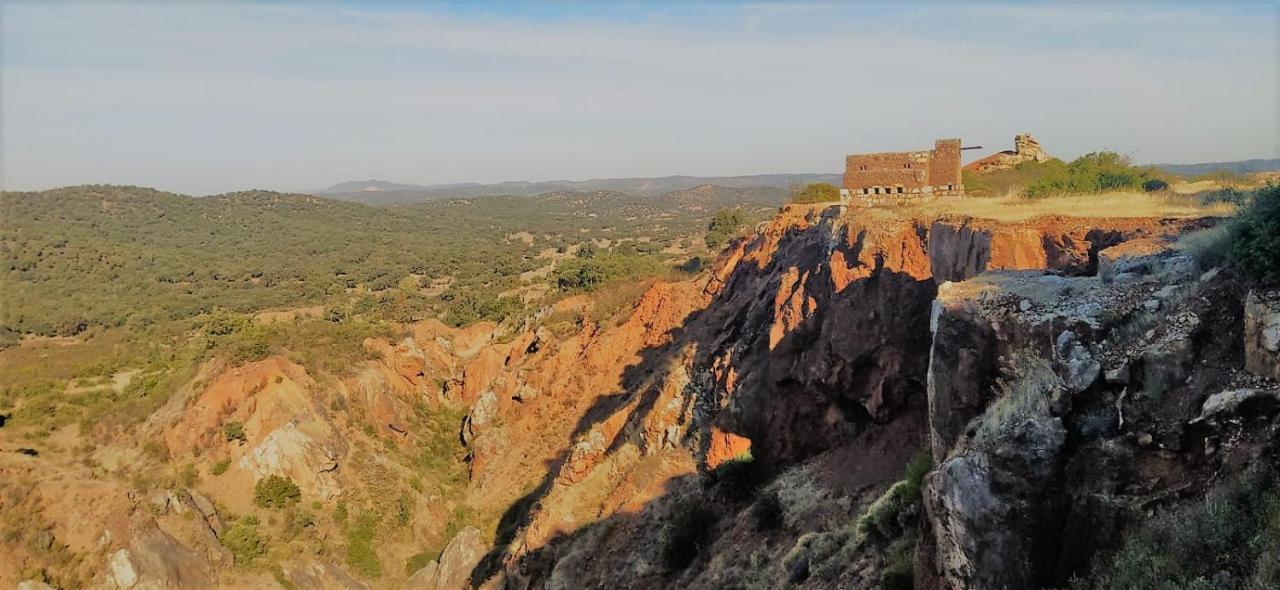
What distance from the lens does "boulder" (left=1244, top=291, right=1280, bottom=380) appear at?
18.7 ft

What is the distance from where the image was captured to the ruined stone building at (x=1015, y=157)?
39.3 meters

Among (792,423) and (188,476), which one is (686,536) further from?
(188,476)

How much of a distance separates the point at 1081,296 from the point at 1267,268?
1812mm

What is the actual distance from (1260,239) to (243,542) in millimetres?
25073

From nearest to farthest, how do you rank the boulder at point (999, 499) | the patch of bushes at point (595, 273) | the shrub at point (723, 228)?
the boulder at point (999, 499)
the patch of bushes at point (595, 273)
the shrub at point (723, 228)

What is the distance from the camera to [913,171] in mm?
23266

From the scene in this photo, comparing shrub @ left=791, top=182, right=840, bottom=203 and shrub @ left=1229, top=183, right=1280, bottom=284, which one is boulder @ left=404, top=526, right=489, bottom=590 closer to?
shrub @ left=1229, top=183, right=1280, bottom=284

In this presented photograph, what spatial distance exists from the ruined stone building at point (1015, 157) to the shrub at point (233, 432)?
116 feet

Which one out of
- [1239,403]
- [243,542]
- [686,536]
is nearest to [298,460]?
[243,542]

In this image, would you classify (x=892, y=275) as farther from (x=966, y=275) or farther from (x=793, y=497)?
(x=793, y=497)

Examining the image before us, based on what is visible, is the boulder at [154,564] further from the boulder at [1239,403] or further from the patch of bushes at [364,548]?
the boulder at [1239,403]

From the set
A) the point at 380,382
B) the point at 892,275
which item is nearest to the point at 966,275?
the point at 892,275

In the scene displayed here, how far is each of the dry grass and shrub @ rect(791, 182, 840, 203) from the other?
2093 centimetres

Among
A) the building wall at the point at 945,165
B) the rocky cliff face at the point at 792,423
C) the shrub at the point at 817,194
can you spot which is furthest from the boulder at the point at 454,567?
the shrub at the point at 817,194
